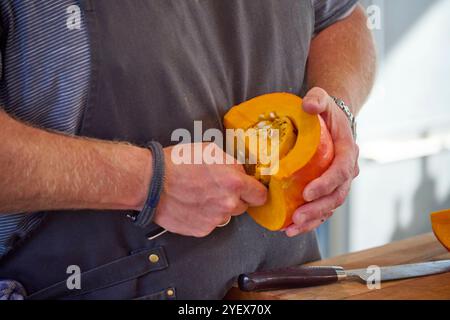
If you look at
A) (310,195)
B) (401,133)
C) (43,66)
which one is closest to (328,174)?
(310,195)

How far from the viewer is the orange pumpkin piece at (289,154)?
2.43 ft

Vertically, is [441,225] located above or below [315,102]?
below

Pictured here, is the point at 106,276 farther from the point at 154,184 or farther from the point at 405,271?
the point at 405,271

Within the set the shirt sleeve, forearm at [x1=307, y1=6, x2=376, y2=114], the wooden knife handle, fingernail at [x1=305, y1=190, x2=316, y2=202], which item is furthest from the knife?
the shirt sleeve

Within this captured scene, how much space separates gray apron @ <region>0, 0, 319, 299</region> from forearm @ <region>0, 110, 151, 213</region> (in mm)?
54

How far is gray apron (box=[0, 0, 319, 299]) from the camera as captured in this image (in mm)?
748

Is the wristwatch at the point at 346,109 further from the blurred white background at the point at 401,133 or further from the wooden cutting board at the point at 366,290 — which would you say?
the blurred white background at the point at 401,133

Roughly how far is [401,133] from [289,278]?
134 centimetres

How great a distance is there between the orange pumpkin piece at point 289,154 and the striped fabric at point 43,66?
223 millimetres

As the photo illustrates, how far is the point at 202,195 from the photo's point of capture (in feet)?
2.45

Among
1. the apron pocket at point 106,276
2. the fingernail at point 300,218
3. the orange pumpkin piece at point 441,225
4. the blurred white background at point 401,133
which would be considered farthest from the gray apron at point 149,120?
the blurred white background at point 401,133

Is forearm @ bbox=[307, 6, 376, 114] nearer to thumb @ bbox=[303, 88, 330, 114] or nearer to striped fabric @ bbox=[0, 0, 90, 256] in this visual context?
thumb @ bbox=[303, 88, 330, 114]

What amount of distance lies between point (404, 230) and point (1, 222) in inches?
65.2
